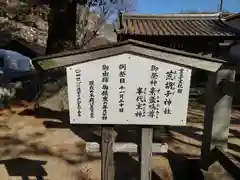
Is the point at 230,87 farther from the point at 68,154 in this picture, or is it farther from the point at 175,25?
the point at 175,25

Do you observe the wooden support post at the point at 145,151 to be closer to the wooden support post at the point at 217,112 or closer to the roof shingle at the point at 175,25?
the wooden support post at the point at 217,112

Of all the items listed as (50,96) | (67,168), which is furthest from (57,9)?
(67,168)

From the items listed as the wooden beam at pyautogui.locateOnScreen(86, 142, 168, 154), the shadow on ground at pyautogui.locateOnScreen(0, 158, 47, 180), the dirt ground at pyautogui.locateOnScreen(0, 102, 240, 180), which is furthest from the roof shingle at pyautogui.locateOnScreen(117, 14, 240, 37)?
the wooden beam at pyautogui.locateOnScreen(86, 142, 168, 154)

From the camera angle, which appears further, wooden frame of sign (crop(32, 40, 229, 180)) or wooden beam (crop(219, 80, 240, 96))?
wooden beam (crop(219, 80, 240, 96))

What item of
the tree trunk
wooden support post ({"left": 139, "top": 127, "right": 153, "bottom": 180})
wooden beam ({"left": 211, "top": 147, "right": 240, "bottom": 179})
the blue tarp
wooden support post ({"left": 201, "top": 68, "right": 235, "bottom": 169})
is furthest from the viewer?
the blue tarp

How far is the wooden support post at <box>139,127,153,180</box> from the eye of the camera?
7.74 feet

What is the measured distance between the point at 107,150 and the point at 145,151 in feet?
1.12

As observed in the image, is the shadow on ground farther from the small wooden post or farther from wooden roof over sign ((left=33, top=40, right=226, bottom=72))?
wooden roof over sign ((left=33, top=40, right=226, bottom=72))

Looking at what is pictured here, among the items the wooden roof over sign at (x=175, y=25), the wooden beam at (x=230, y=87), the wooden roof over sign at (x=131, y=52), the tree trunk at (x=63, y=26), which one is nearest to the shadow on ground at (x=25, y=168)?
the wooden roof over sign at (x=131, y=52)

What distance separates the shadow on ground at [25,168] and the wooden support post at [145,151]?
1.89 m

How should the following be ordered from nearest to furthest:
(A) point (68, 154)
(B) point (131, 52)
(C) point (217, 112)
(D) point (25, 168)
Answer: (B) point (131, 52) < (C) point (217, 112) < (D) point (25, 168) < (A) point (68, 154)

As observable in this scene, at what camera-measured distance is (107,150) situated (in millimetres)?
2400

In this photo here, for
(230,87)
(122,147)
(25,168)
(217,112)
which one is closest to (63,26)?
(25,168)

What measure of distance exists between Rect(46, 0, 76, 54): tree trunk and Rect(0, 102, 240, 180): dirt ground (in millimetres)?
2413
